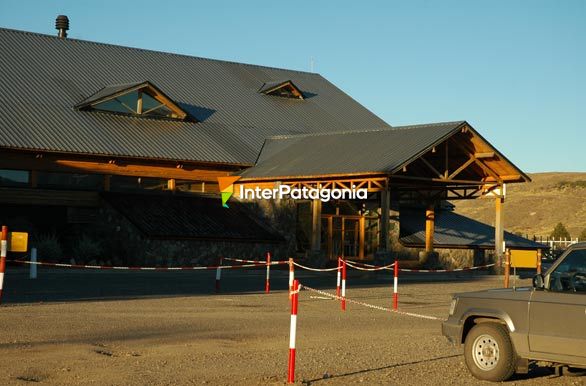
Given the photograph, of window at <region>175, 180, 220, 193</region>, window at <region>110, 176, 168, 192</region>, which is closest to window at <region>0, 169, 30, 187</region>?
window at <region>110, 176, 168, 192</region>

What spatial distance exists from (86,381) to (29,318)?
20.3 feet

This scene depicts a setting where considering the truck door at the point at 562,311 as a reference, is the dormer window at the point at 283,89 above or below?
above

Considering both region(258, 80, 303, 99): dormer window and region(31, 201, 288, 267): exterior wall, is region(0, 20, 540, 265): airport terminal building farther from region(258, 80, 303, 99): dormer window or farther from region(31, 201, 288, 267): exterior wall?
region(258, 80, 303, 99): dormer window

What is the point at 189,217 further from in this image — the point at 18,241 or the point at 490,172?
the point at 18,241

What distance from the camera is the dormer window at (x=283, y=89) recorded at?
163ft

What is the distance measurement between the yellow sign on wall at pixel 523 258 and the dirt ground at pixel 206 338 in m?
2.45

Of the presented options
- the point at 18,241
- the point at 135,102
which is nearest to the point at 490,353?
the point at 18,241

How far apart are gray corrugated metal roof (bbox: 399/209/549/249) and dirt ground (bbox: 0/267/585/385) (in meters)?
18.8

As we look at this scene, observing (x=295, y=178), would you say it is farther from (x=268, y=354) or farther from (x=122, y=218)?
(x=268, y=354)

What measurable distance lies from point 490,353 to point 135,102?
31.1 m

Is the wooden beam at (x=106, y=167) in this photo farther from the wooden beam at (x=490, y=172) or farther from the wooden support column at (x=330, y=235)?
the wooden beam at (x=490, y=172)

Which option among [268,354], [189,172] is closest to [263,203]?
[189,172]

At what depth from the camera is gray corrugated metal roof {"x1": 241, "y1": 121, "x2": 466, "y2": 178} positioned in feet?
118

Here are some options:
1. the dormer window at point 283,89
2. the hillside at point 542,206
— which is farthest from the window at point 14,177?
the hillside at point 542,206
